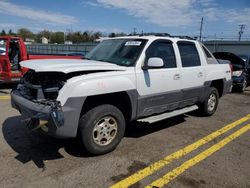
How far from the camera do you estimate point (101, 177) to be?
343cm

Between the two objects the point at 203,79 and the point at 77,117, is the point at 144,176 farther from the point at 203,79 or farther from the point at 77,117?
the point at 203,79

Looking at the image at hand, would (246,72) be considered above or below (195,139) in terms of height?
above

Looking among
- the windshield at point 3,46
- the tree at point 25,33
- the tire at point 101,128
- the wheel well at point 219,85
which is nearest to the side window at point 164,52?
the tire at point 101,128

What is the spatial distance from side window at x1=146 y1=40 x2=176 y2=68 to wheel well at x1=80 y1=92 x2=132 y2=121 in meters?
0.95

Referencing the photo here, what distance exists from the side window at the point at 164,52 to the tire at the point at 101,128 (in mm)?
1318

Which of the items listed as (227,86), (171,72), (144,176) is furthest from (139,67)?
(227,86)

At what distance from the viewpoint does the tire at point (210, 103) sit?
6.43 m

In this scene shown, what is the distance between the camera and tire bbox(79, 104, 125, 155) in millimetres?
3750

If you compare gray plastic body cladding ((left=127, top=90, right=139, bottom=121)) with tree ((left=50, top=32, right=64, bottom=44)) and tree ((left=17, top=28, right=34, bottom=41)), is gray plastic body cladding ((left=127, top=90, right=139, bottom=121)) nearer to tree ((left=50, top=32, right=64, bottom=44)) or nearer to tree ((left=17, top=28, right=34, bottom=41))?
tree ((left=50, top=32, right=64, bottom=44))

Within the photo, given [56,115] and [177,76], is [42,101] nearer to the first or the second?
[56,115]

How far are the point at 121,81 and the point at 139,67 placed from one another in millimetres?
523

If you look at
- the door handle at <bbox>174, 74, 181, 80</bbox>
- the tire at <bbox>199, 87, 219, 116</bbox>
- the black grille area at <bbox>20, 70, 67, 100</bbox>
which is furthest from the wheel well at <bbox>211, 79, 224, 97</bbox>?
the black grille area at <bbox>20, 70, 67, 100</bbox>

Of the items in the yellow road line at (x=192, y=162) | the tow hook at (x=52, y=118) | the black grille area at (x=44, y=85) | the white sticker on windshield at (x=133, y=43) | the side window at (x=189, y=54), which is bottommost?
the yellow road line at (x=192, y=162)

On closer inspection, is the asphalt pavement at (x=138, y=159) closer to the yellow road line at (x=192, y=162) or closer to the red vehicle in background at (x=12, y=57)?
the yellow road line at (x=192, y=162)
